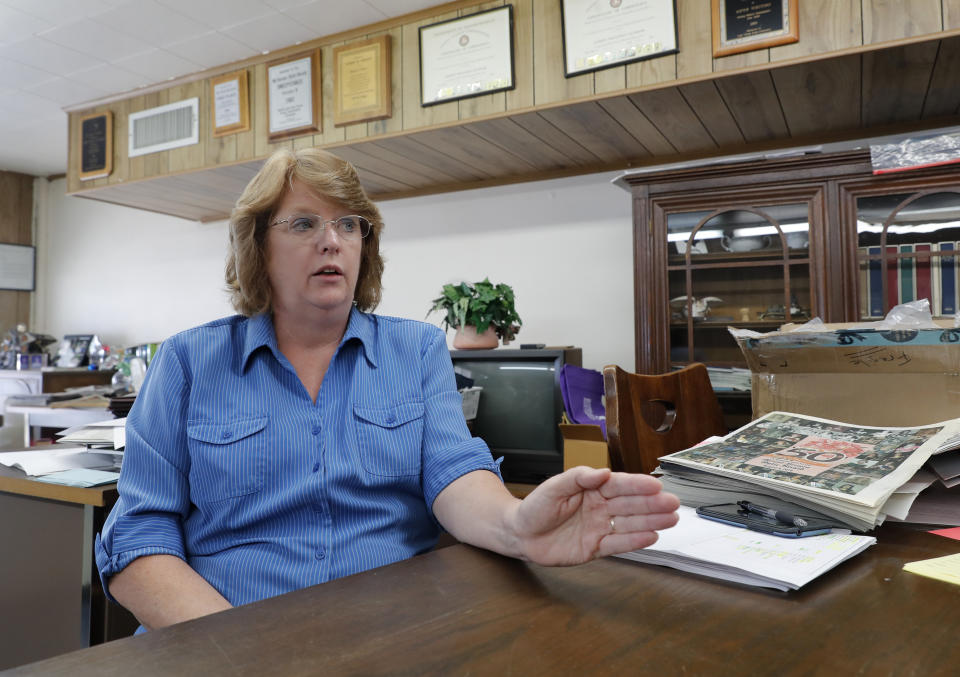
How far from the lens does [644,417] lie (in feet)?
4.59

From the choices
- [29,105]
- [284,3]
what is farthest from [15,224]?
[284,3]

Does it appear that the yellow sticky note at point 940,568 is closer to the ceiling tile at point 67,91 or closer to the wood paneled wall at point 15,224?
the ceiling tile at point 67,91

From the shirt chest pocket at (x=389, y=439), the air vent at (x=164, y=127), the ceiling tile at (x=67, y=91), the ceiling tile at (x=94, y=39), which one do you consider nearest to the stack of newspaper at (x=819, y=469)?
the shirt chest pocket at (x=389, y=439)

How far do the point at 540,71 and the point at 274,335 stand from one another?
1786 millimetres

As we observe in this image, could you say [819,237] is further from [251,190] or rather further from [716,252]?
[251,190]

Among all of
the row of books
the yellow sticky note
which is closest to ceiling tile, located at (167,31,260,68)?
the row of books

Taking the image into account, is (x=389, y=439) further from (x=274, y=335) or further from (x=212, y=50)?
(x=212, y=50)

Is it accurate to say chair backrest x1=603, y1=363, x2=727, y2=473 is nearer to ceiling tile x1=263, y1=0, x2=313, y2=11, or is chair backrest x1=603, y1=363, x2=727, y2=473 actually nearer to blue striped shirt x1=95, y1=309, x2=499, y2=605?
blue striped shirt x1=95, y1=309, x2=499, y2=605

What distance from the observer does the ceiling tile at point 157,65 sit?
321cm

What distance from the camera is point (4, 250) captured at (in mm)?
5125

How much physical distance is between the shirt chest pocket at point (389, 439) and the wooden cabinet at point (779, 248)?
157 cm

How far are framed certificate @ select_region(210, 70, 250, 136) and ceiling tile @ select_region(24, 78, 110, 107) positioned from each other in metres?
0.84

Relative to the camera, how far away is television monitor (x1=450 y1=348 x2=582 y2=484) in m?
2.58

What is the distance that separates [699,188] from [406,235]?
5.55 ft
